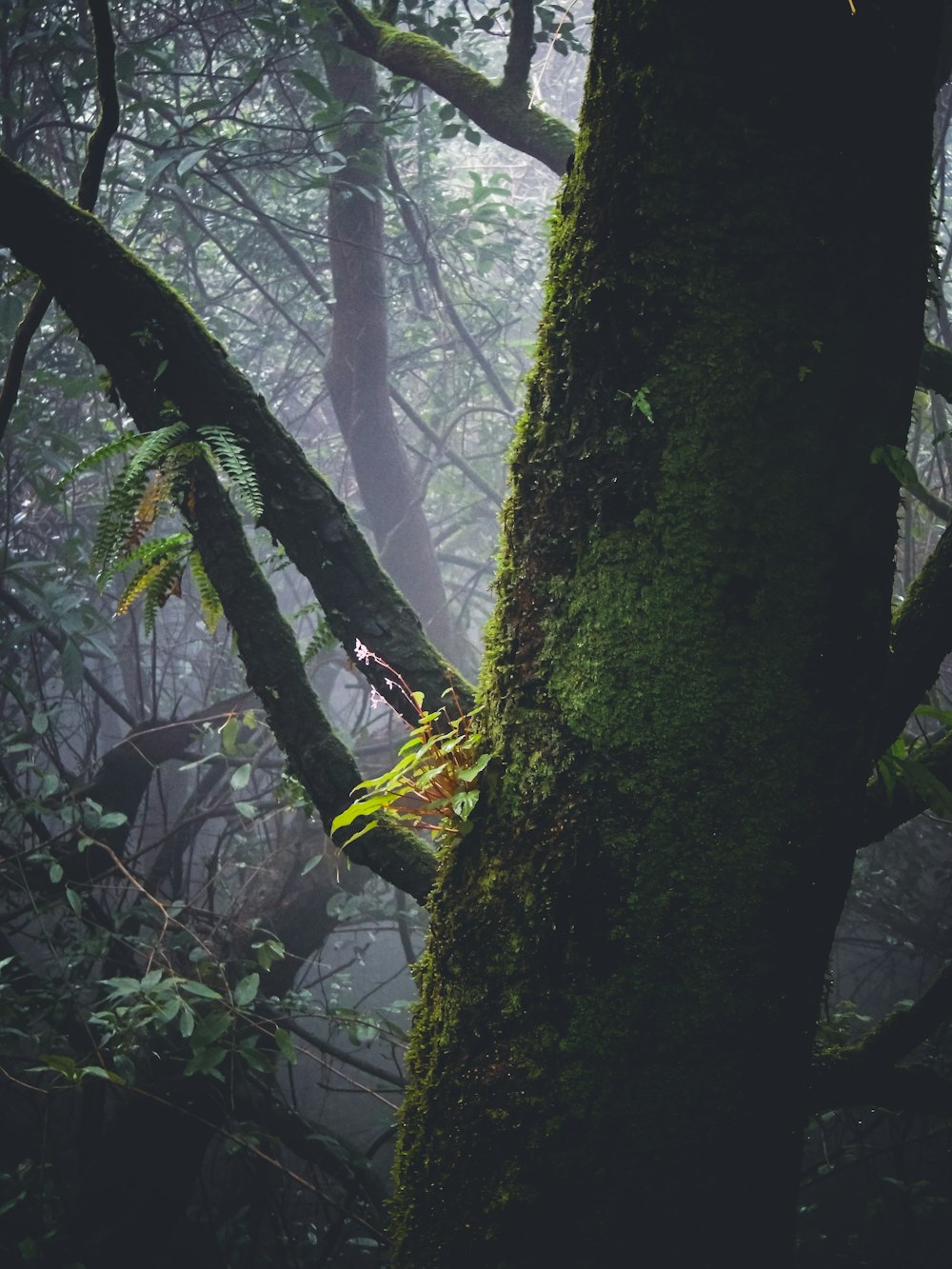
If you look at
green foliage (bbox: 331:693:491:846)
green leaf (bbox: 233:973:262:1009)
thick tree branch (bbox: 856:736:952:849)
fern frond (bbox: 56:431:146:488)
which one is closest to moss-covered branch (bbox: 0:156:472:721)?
fern frond (bbox: 56:431:146:488)

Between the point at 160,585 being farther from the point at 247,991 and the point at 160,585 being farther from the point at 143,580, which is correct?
the point at 247,991

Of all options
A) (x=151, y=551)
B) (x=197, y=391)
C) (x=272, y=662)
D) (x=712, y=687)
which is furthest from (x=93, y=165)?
(x=712, y=687)

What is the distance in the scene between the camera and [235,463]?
1558 millimetres

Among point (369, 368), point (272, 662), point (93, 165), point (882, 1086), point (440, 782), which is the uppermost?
point (369, 368)

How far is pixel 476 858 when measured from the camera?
1.05 meters

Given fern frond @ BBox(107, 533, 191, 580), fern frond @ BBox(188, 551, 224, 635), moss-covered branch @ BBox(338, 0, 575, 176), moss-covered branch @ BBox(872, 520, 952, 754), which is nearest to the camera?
moss-covered branch @ BBox(872, 520, 952, 754)

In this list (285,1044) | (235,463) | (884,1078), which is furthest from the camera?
(285,1044)

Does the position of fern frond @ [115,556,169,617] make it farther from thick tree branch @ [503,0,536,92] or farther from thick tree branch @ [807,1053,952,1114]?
thick tree branch @ [503,0,536,92]

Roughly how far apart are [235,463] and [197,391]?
23 cm

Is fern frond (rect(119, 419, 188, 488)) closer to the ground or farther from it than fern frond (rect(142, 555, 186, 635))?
farther from it

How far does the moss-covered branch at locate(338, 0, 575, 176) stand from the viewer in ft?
9.17

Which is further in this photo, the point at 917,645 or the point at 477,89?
the point at 477,89

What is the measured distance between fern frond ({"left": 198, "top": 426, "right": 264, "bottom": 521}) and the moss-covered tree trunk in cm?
81

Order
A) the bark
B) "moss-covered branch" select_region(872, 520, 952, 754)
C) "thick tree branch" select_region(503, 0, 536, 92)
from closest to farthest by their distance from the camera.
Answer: "moss-covered branch" select_region(872, 520, 952, 754)
"thick tree branch" select_region(503, 0, 536, 92)
the bark
